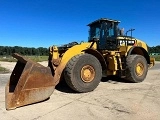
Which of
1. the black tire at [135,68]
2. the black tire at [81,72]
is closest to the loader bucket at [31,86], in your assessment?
the black tire at [81,72]

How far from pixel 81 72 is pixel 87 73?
0.30m

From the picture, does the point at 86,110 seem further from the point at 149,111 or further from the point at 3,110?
the point at 3,110

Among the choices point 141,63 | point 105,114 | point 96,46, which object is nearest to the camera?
point 105,114

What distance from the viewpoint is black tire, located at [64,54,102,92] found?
625 cm

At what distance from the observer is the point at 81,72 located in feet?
21.3

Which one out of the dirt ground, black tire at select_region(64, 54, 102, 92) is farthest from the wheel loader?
the dirt ground

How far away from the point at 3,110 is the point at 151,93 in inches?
171

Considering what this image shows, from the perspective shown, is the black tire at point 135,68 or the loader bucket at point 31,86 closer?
the loader bucket at point 31,86

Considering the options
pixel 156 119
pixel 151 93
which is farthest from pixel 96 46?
pixel 156 119

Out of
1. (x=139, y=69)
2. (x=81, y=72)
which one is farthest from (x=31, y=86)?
(x=139, y=69)

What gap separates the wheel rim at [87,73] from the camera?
6554 mm

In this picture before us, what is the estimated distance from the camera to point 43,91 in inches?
210

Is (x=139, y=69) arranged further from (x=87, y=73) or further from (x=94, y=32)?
(x=87, y=73)

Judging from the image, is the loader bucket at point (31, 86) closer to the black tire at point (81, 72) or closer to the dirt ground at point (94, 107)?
the dirt ground at point (94, 107)
